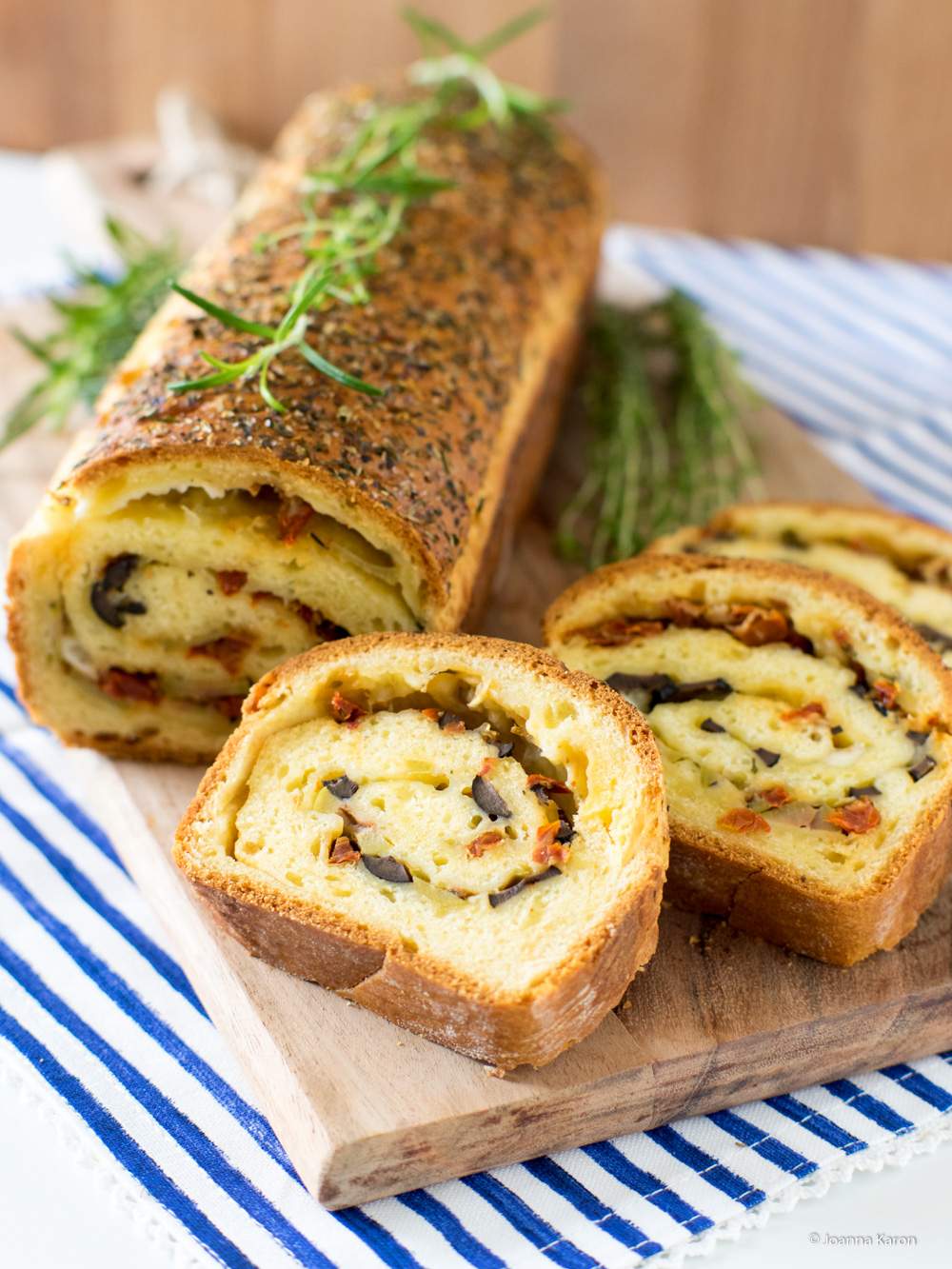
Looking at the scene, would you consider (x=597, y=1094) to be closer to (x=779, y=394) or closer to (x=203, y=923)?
(x=203, y=923)

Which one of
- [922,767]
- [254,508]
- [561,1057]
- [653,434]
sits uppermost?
[653,434]

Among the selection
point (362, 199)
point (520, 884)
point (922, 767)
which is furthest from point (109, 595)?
point (922, 767)

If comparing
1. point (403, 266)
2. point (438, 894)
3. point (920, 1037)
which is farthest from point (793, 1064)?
point (403, 266)

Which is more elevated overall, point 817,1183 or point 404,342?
point 404,342

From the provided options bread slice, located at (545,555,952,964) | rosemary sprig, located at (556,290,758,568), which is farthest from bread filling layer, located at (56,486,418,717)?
rosemary sprig, located at (556,290,758,568)

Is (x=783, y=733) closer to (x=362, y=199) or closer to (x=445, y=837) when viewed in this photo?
(x=445, y=837)
